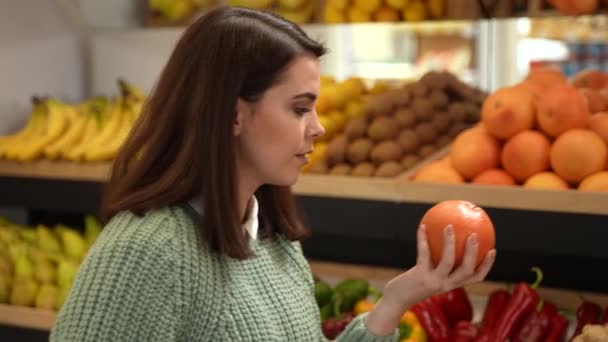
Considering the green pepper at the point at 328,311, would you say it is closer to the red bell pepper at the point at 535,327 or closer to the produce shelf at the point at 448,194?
the produce shelf at the point at 448,194

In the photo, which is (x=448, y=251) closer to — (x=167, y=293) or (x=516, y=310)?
(x=167, y=293)

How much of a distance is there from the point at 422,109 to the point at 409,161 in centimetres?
25

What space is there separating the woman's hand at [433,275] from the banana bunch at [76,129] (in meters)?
2.21

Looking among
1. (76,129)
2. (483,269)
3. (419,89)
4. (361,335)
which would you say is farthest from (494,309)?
(76,129)

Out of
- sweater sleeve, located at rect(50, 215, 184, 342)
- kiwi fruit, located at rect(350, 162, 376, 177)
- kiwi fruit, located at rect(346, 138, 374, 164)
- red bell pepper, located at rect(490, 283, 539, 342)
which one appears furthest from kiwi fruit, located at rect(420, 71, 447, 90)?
sweater sleeve, located at rect(50, 215, 184, 342)

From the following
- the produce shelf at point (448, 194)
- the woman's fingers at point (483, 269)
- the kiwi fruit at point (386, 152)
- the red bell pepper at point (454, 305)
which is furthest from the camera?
the kiwi fruit at point (386, 152)

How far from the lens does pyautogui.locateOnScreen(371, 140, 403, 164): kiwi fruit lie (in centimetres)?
333

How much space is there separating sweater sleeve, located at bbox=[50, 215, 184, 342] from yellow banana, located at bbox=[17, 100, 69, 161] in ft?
7.78

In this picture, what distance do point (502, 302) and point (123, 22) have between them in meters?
2.40

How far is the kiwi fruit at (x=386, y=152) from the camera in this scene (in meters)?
3.33

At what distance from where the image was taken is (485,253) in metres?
1.84

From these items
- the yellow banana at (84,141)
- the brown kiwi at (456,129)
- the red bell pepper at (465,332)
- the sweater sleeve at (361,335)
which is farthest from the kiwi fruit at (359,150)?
the sweater sleeve at (361,335)

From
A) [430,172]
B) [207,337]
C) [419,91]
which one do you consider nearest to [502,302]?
[430,172]

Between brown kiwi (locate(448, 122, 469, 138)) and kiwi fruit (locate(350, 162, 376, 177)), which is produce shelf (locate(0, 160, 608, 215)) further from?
brown kiwi (locate(448, 122, 469, 138))
